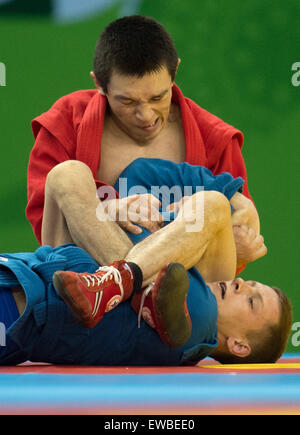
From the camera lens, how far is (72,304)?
4.32 feet

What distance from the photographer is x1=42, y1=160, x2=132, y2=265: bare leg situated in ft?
5.18

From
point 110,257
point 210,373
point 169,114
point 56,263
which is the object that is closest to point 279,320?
point 210,373

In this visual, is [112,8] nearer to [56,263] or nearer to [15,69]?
[15,69]

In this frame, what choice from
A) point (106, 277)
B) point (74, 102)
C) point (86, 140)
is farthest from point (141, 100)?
point (106, 277)

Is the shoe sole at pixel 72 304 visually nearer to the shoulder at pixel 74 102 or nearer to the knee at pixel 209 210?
the knee at pixel 209 210

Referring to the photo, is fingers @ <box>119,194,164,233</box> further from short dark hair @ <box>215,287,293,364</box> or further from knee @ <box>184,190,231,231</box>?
short dark hair @ <box>215,287,293,364</box>

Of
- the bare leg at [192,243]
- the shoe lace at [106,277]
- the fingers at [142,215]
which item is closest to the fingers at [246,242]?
the bare leg at [192,243]

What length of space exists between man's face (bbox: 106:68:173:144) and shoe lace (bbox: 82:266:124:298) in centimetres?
51

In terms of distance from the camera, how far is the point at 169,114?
2041mm

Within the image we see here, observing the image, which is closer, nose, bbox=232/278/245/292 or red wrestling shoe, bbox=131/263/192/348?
red wrestling shoe, bbox=131/263/192/348

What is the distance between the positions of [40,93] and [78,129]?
75 cm

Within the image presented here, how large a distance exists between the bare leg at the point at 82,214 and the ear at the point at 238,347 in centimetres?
32

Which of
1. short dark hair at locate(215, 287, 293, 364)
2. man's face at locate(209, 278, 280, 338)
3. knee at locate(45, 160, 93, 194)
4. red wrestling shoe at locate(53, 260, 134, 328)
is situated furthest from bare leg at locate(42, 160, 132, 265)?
short dark hair at locate(215, 287, 293, 364)

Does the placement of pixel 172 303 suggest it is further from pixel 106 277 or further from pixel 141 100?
pixel 141 100
